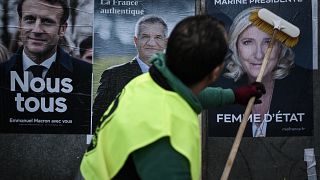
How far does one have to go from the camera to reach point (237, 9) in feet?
16.6

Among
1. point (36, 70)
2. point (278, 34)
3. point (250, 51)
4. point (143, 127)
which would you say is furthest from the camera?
point (36, 70)

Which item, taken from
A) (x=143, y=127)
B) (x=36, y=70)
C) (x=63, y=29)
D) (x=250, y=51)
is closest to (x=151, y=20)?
(x=63, y=29)

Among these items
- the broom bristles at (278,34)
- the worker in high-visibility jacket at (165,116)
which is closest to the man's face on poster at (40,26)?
the broom bristles at (278,34)

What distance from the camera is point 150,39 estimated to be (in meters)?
5.13

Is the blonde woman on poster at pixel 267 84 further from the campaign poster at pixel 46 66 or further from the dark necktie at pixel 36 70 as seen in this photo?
the dark necktie at pixel 36 70

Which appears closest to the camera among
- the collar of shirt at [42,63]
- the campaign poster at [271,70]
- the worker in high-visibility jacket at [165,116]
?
the worker in high-visibility jacket at [165,116]

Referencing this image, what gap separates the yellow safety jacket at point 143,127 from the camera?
5.25 feet

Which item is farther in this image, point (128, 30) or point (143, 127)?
point (128, 30)

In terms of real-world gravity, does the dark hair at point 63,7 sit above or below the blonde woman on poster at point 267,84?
above

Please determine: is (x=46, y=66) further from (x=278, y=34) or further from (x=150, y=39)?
(x=278, y=34)

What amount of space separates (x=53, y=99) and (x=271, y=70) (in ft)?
7.59

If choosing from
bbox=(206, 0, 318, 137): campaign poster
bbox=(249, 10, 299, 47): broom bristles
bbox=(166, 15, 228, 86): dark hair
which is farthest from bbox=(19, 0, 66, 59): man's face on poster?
bbox=(166, 15, 228, 86): dark hair

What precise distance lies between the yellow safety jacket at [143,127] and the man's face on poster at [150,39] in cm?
334

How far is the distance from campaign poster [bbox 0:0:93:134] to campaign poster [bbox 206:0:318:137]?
53.6 inches
